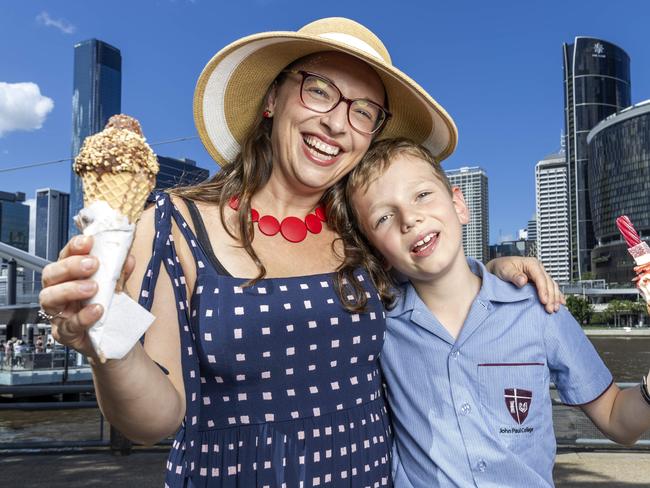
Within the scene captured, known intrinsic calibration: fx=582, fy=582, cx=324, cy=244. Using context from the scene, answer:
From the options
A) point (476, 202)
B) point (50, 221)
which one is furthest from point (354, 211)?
point (50, 221)

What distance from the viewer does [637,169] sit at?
9444cm

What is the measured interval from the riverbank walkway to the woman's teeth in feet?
11.4

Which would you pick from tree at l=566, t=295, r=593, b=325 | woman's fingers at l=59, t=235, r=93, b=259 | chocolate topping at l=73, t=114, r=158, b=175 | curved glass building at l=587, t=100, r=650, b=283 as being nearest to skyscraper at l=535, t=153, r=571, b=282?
curved glass building at l=587, t=100, r=650, b=283

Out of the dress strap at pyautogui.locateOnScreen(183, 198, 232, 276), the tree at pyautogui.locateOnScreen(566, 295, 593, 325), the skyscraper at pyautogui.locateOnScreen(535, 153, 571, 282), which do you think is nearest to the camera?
the dress strap at pyautogui.locateOnScreen(183, 198, 232, 276)

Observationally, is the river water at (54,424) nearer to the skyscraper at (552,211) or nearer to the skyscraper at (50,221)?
the skyscraper at (50,221)

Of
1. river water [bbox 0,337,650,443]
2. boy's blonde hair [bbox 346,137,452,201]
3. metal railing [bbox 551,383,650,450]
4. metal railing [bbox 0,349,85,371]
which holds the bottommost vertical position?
metal railing [bbox 0,349,85,371]

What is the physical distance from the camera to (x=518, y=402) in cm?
185

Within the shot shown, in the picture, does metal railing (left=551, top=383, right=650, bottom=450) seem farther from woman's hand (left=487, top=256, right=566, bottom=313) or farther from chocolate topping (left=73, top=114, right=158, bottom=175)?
chocolate topping (left=73, top=114, right=158, bottom=175)

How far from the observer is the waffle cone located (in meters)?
1.07

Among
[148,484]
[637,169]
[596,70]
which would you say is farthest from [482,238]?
[148,484]

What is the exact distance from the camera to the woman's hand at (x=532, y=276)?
6.44 feet

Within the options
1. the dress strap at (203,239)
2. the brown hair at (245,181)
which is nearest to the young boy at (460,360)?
the brown hair at (245,181)

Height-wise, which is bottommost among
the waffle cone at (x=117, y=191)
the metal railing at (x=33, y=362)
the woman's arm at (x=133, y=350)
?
the metal railing at (x=33, y=362)

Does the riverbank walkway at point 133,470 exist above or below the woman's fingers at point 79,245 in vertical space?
below
